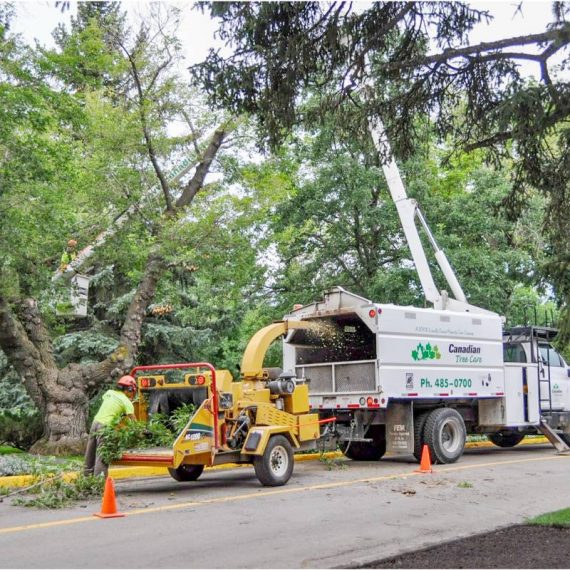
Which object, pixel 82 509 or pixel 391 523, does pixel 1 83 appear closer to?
pixel 82 509

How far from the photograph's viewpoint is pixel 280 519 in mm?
8898

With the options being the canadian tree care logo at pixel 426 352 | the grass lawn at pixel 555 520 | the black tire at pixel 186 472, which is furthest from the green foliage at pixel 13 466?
the grass lawn at pixel 555 520

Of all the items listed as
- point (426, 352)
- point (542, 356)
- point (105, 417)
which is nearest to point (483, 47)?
point (105, 417)

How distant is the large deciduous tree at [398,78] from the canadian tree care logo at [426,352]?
5.30m

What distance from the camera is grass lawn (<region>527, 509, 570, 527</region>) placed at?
25.5 feet

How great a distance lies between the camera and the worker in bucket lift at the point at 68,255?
51.2ft

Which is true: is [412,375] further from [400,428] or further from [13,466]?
[13,466]

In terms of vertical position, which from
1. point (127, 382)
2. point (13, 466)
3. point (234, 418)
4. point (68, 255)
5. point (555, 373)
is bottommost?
point (13, 466)

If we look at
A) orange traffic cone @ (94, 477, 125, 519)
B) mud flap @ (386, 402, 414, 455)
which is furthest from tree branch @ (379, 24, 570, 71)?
mud flap @ (386, 402, 414, 455)

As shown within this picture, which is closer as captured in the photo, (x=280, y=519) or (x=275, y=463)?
(x=280, y=519)

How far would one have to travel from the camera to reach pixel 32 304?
17.0 metres

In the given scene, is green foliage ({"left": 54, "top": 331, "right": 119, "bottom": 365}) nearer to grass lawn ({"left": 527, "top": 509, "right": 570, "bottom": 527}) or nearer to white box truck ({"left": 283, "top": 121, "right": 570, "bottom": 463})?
white box truck ({"left": 283, "top": 121, "right": 570, "bottom": 463})

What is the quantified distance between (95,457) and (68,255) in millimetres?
5750

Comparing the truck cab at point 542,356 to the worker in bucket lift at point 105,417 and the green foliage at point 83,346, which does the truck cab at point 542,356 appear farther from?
the green foliage at point 83,346
